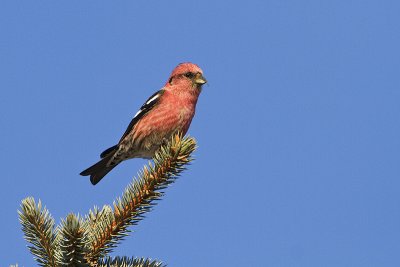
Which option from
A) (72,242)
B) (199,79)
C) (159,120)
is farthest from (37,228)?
(199,79)

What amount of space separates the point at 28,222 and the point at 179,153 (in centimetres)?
115

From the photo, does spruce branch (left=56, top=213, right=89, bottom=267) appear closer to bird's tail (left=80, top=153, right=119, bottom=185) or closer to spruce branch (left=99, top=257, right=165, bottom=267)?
spruce branch (left=99, top=257, right=165, bottom=267)

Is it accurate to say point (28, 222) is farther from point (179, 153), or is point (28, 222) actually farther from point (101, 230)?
point (179, 153)

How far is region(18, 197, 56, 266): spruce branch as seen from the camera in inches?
123

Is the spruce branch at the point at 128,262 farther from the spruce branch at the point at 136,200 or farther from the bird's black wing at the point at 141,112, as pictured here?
the bird's black wing at the point at 141,112

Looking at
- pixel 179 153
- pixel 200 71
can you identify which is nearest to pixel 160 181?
pixel 179 153

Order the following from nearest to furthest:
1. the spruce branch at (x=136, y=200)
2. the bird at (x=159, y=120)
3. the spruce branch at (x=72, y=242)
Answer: the spruce branch at (x=72, y=242), the spruce branch at (x=136, y=200), the bird at (x=159, y=120)

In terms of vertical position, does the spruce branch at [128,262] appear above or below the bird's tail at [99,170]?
below

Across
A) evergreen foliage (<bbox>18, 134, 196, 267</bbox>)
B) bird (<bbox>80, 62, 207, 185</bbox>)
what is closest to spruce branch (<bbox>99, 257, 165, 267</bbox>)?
evergreen foliage (<bbox>18, 134, 196, 267</bbox>)

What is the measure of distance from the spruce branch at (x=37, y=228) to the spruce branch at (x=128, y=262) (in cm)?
33

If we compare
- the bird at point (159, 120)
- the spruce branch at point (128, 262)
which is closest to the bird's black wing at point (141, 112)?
the bird at point (159, 120)

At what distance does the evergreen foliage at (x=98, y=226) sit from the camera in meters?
2.92

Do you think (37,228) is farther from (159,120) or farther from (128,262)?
(159,120)

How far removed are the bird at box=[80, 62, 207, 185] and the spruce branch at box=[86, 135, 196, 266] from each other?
3153mm
